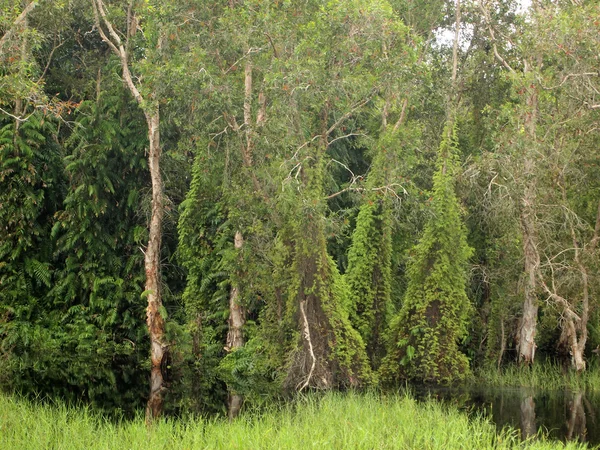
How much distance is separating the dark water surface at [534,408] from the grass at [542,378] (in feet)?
1.50

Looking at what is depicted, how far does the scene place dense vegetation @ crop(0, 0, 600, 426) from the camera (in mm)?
17938

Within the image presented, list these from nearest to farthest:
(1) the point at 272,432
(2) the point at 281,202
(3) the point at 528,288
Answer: (1) the point at 272,432, (2) the point at 281,202, (3) the point at 528,288

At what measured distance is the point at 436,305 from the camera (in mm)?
19859

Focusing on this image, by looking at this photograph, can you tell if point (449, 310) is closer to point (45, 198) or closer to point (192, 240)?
point (192, 240)

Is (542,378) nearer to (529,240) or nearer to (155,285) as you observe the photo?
(529,240)

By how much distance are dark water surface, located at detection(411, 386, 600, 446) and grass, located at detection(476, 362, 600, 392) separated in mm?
458

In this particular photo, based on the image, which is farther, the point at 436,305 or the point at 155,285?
the point at 436,305

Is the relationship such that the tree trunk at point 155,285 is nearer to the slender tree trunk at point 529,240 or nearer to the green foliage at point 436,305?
the green foliage at point 436,305

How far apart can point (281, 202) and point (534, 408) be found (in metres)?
6.77

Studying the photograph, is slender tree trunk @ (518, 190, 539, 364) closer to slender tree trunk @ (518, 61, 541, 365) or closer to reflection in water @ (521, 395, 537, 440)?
slender tree trunk @ (518, 61, 541, 365)

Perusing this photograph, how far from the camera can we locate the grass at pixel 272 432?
10180 mm

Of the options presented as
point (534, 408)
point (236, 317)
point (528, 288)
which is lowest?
point (534, 408)

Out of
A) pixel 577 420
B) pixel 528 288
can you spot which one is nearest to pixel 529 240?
pixel 528 288

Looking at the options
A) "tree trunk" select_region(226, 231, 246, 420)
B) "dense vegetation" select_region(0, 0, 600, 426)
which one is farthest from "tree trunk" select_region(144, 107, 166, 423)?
"tree trunk" select_region(226, 231, 246, 420)
